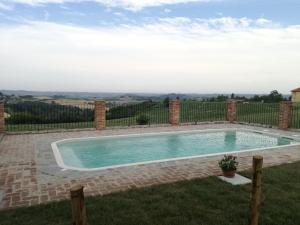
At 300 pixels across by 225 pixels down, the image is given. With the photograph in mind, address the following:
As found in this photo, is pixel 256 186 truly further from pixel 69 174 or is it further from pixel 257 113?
pixel 257 113

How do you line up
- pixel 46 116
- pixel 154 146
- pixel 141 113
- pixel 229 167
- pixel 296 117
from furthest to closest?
pixel 296 117, pixel 141 113, pixel 46 116, pixel 154 146, pixel 229 167

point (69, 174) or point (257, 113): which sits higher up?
point (257, 113)

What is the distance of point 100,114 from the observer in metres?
10.9

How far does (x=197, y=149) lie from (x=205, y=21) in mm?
6966

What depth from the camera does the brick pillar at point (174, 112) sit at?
12.3 meters

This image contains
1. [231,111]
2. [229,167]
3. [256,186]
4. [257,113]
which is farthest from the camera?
[257,113]

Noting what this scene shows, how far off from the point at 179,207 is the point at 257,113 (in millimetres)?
12155

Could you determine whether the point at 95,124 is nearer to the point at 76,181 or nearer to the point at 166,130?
the point at 166,130

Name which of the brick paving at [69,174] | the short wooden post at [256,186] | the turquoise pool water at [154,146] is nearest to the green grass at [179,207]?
the brick paving at [69,174]

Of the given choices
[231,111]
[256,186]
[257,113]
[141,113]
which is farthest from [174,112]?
[256,186]

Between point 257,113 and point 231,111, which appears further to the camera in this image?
point 257,113

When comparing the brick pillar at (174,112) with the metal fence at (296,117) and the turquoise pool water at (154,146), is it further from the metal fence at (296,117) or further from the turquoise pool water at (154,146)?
the metal fence at (296,117)

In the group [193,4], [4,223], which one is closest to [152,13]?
[193,4]

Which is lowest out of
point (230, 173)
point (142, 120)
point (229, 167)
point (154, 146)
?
point (154, 146)
